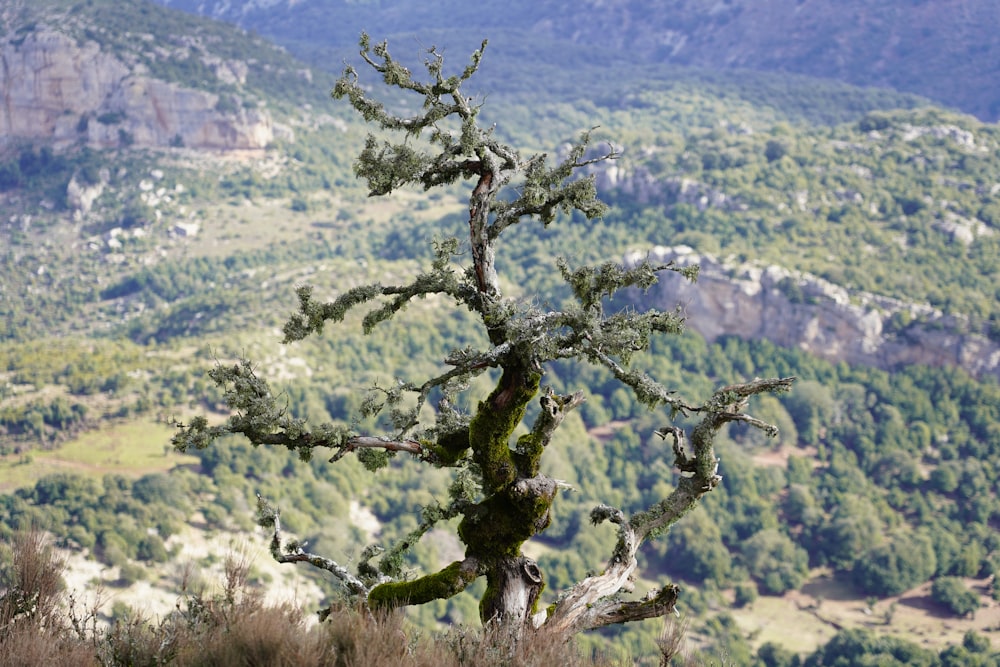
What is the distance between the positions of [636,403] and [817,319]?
23.1m

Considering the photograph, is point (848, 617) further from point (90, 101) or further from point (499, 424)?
point (90, 101)

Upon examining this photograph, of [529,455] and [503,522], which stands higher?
[529,455]

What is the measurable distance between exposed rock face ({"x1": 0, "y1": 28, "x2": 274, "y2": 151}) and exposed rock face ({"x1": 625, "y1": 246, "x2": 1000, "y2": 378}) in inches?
4349

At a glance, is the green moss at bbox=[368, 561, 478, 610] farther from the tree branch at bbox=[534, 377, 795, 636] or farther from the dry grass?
the tree branch at bbox=[534, 377, 795, 636]

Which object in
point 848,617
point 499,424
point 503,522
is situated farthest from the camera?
point 848,617

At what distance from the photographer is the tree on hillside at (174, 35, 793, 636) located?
31.0ft

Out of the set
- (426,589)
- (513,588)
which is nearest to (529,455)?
(513,588)

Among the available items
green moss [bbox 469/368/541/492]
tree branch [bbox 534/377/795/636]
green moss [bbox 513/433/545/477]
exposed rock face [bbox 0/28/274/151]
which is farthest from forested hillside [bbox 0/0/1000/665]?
green moss [bbox 469/368/541/492]

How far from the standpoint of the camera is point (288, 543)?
33.8 feet

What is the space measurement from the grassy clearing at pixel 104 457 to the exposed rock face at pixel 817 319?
1989 inches

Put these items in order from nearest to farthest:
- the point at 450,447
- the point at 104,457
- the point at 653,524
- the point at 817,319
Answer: the point at 653,524, the point at 450,447, the point at 104,457, the point at 817,319

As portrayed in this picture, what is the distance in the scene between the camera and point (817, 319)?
105 metres

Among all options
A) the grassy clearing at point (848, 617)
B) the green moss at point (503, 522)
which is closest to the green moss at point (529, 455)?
the green moss at point (503, 522)

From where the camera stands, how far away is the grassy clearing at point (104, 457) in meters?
68.2
